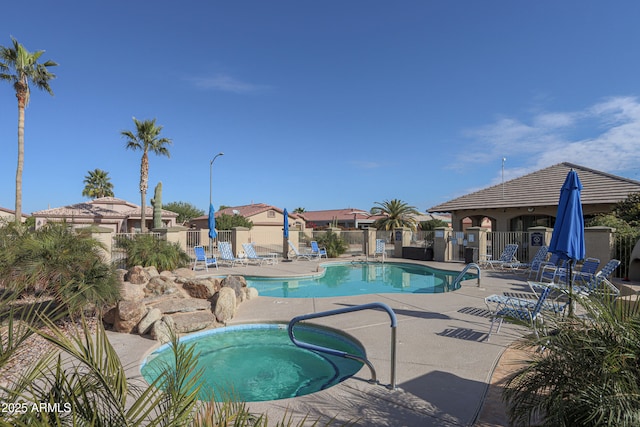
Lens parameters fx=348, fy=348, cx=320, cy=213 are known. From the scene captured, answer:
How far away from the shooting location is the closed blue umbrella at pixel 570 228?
5.91 metres

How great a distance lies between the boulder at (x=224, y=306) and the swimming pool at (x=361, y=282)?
3511 mm

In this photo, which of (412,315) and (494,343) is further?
(412,315)

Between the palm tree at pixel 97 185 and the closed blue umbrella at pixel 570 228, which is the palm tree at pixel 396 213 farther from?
the palm tree at pixel 97 185

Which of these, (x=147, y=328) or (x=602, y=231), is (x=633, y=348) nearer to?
(x=147, y=328)

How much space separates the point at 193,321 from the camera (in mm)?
6461

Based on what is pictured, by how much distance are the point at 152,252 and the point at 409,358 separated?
1058cm

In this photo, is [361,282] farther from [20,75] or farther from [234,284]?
[20,75]

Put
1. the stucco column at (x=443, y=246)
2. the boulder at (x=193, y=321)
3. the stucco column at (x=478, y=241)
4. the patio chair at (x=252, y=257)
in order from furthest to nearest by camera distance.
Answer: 1. the stucco column at (x=443, y=246)
2. the patio chair at (x=252, y=257)
3. the stucco column at (x=478, y=241)
4. the boulder at (x=193, y=321)

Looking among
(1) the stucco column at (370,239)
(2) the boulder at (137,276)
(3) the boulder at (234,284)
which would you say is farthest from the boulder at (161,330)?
(1) the stucco column at (370,239)

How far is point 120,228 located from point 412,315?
35.4 m

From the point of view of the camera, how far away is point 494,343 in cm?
558

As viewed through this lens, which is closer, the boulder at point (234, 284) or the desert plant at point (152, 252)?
the boulder at point (234, 284)

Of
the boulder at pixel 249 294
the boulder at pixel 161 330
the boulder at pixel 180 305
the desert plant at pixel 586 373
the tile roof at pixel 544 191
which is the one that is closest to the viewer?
the desert plant at pixel 586 373

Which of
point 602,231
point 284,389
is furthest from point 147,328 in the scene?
point 602,231
